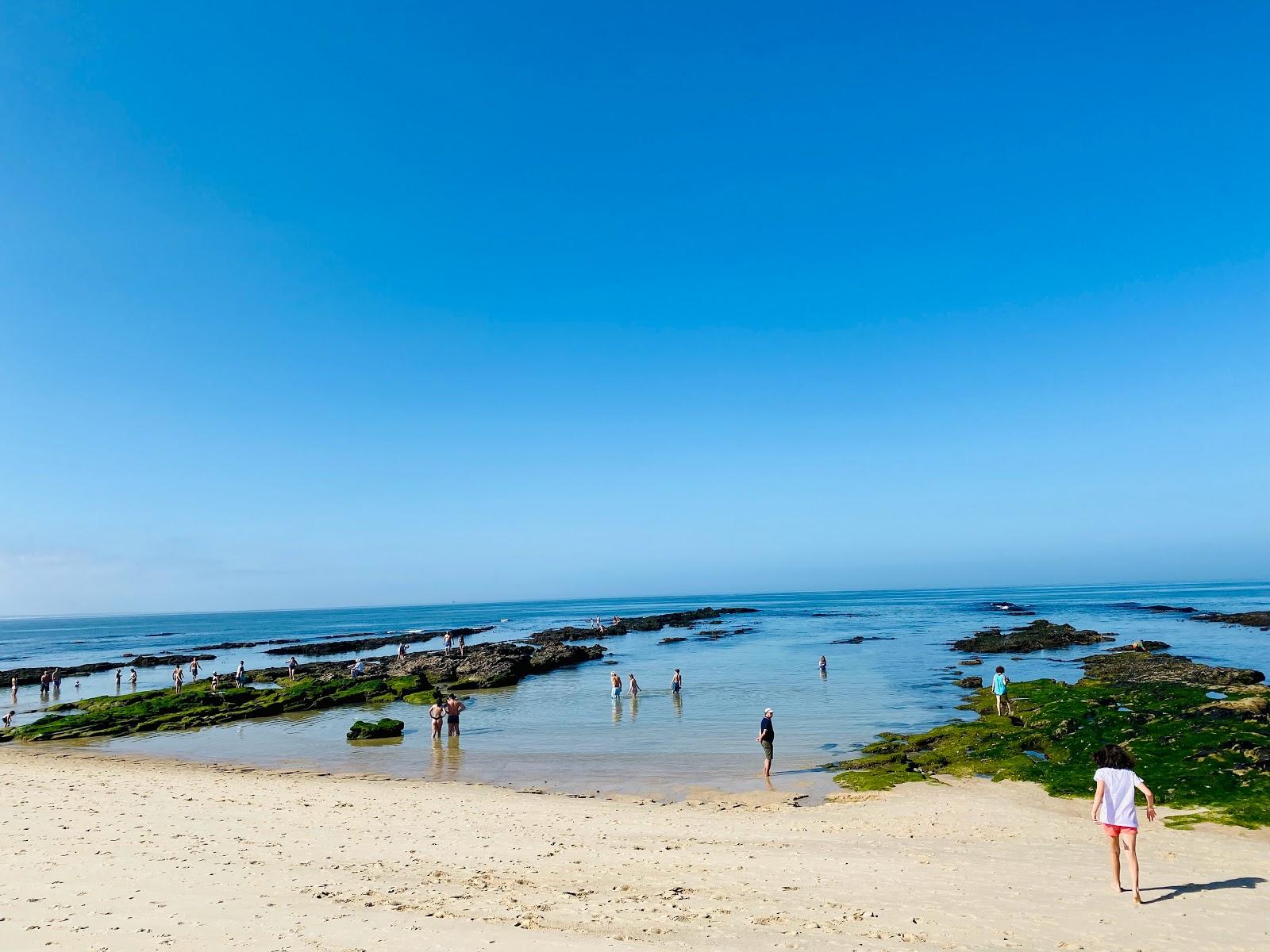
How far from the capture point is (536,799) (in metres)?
17.0

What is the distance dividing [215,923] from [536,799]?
29.8 ft

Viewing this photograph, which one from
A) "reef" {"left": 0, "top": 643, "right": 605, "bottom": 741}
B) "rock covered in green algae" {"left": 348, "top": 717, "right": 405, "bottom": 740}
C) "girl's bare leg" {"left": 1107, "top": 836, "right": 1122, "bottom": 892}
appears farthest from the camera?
"reef" {"left": 0, "top": 643, "right": 605, "bottom": 741}

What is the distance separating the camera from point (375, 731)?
27.1 m

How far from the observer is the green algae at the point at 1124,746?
14.6m

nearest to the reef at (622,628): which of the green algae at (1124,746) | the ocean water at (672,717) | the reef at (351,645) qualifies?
the reef at (351,645)

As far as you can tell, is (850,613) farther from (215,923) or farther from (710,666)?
(215,923)

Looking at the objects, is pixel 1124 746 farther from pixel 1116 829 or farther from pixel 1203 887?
pixel 1116 829

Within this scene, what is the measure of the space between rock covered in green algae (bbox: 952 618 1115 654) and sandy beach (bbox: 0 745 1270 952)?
127ft

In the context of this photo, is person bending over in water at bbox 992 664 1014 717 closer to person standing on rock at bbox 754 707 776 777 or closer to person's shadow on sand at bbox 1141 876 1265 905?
person standing on rock at bbox 754 707 776 777

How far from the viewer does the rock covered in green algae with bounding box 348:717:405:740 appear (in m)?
26.9

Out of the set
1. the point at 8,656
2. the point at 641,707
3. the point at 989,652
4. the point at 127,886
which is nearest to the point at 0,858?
the point at 127,886

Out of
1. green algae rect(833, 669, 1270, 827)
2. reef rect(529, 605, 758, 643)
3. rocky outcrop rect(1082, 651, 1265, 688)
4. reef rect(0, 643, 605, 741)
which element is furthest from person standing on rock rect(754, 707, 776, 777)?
reef rect(529, 605, 758, 643)

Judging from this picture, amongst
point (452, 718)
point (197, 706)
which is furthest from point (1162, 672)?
point (197, 706)

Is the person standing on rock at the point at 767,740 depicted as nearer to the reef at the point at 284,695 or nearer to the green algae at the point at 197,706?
the reef at the point at 284,695
